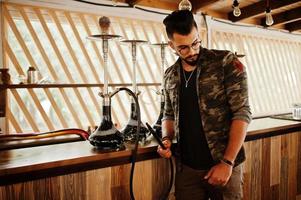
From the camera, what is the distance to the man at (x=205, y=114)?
1.15 meters

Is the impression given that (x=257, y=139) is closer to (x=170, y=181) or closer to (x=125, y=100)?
(x=170, y=181)

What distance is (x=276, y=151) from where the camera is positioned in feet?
6.46

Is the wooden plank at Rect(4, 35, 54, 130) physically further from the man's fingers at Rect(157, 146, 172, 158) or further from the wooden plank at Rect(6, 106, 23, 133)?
the man's fingers at Rect(157, 146, 172, 158)

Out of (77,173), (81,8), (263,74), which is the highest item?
(81,8)

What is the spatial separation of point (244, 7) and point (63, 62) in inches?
86.2

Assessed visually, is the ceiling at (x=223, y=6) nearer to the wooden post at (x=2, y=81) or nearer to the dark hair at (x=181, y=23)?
the wooden post at (x=2, y=81)

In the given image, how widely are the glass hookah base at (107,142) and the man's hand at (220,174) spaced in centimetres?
43

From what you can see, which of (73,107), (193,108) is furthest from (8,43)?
(193,108)

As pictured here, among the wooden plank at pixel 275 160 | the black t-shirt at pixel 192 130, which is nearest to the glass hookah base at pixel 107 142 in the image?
the black t-shirt at pixel 192 130

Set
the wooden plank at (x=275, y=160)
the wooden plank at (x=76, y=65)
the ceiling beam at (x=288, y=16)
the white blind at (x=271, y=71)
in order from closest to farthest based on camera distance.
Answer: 1. the wooden plank at (x=275, y=160)
2. the wooden plank at (x=76, y=65)
3. the ceiling beam at (x=288, y=16)
4. the white blind at (x=271, y=71)

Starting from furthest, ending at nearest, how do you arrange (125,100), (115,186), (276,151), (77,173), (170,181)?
(125,100), (276,151), (170,181), (115,186), (77,173)

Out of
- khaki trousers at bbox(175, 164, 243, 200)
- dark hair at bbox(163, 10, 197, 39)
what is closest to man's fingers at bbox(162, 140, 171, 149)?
khaki trousers at bbox(175, 164, 243, 200)

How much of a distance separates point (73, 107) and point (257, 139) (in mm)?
2017

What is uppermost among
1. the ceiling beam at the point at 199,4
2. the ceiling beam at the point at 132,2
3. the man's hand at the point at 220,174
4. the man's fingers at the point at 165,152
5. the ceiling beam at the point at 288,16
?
the ceiling beam at the point at 288,16
